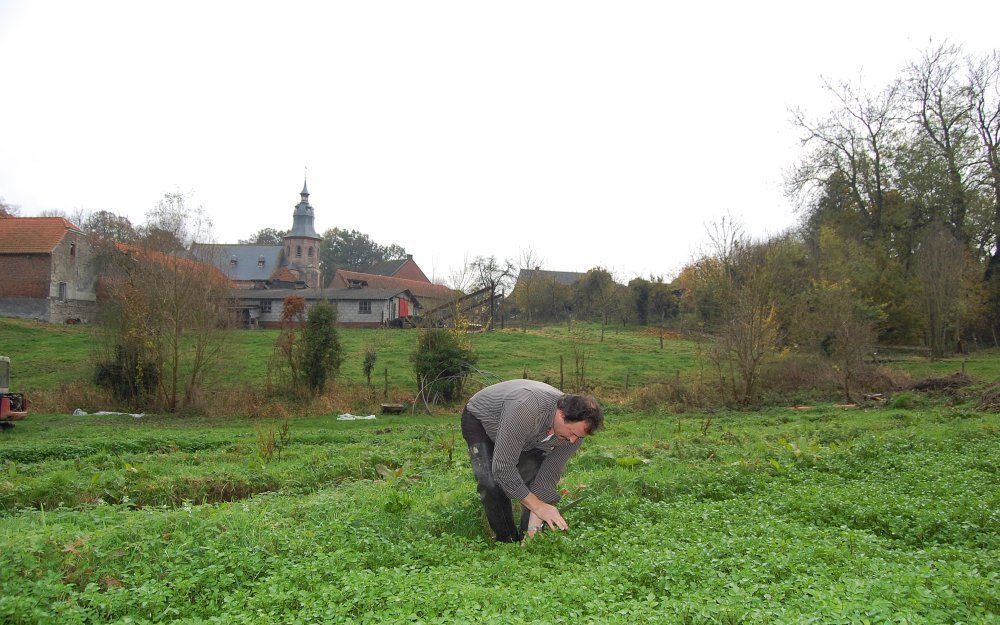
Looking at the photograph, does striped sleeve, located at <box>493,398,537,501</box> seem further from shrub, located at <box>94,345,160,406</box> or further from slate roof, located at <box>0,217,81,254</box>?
slate roof, located at <box>0,217,81,254</box>

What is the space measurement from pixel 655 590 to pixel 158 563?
3.59 metres

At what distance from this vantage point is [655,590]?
465 centimetres

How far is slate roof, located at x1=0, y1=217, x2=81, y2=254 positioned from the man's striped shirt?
1843 inches

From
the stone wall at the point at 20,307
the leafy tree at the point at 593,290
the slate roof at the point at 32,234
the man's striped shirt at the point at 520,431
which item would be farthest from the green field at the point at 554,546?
the leafy tree at the point at 593,290

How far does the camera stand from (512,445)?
5.47m

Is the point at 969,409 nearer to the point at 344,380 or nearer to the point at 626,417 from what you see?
the point at 626,417

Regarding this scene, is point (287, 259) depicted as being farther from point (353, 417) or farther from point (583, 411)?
point (583, 411)

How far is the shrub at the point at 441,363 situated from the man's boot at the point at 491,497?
1640cm

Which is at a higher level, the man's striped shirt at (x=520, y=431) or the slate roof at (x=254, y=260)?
the slate roof at (x=254, y=260)

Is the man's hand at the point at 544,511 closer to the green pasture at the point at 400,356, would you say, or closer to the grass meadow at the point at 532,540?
the grass meadow at the point at 532,540

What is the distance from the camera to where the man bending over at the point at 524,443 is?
5430 millimetres

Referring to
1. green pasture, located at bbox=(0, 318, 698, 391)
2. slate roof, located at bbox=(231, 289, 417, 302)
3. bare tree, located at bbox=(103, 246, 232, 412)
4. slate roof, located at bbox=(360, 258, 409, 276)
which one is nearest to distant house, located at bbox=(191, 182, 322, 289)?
slate roof, located at bbox=(360, 258, 409, 276)

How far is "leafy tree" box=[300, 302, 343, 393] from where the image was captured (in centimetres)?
A: 2255

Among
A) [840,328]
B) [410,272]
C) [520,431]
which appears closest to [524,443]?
[520,431]
